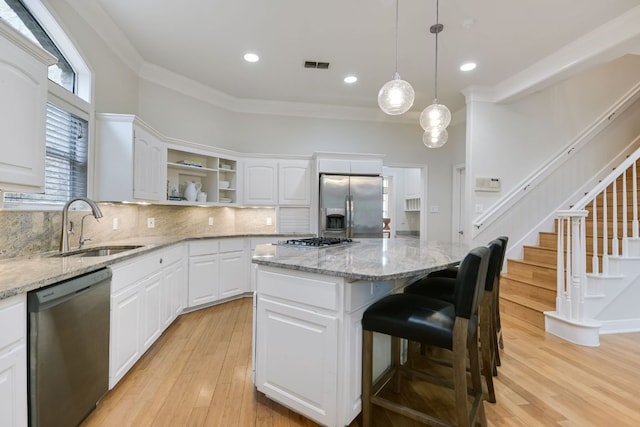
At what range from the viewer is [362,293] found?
1.61 meters

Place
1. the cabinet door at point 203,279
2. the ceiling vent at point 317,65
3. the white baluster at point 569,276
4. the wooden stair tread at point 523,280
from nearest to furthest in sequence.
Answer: the white baluster at point 569,276
the wooden stair tread at point 523,280
the cabinet door at point 203,279
the ceiling vent at point 317,65

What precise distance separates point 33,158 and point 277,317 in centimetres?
161

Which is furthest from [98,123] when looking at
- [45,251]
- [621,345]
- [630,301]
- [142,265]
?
[630,301]

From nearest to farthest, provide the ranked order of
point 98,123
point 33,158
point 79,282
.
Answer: point 79,282
point 33,158
point 98,123

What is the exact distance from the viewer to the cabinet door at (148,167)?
9.50 ft

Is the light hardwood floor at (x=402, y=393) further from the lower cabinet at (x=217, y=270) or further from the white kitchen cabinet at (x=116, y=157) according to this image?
the white kitchen cabinet at (x=116, y=157)

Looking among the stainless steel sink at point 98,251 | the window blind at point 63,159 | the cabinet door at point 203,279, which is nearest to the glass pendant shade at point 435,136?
the cabinet door at point 203,279

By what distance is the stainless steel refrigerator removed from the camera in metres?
4.47

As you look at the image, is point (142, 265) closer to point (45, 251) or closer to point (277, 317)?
point (45, 251)

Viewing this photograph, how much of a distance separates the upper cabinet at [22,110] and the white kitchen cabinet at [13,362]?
68cm

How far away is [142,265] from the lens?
2.28 metres

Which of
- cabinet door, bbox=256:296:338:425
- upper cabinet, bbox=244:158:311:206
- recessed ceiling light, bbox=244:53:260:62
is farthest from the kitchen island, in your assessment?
upper cabinet, bbox=244:158:311:206

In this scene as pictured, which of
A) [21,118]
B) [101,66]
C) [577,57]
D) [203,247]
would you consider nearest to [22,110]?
[21,118]

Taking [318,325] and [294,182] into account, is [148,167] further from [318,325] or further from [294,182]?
[318,325]
